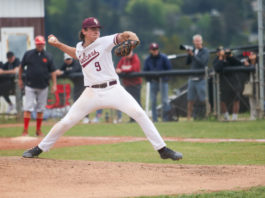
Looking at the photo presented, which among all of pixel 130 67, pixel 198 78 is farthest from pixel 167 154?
pixel 130 67

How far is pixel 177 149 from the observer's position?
11609 millimetres

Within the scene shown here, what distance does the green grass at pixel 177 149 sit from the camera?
1001 cm

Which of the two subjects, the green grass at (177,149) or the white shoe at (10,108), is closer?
the green grass at (177,149)

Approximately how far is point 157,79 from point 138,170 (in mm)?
8419

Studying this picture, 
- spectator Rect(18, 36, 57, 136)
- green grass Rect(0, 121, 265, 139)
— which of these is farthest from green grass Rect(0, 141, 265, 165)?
spectator Rect(18, 36, 57, 136)

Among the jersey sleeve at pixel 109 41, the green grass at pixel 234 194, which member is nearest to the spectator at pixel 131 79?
the jersey sleeve at pixel 109 41

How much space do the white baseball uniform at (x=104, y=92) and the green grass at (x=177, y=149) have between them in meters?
1.19

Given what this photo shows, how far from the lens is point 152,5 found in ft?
362

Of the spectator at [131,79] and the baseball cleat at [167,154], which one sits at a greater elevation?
the spectator at [131,79]

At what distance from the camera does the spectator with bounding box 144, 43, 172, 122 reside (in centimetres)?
1667

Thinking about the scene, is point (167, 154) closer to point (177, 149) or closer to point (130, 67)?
point (177, 149)

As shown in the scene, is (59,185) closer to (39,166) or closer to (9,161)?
(39,166)

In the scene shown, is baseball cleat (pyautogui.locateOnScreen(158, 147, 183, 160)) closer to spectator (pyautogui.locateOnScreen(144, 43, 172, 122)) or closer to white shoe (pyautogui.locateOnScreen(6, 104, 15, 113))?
spectator (pyautogui.locateOnScreen(144, 43, 172, 122))

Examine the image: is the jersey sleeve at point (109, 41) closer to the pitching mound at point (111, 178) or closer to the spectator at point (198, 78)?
the pitching mound at point (111, 178)
